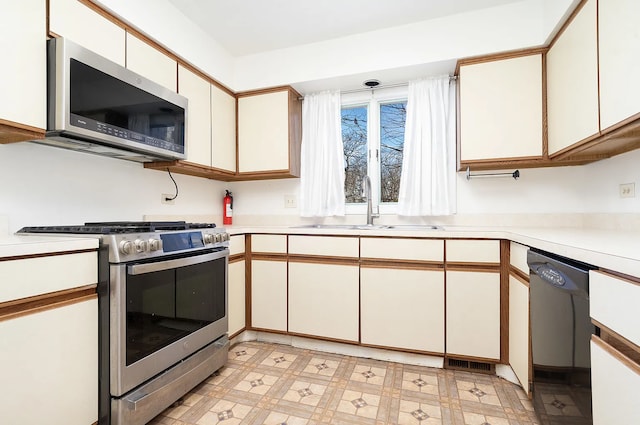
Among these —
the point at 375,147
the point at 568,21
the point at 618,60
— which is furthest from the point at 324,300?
the point at 568,21

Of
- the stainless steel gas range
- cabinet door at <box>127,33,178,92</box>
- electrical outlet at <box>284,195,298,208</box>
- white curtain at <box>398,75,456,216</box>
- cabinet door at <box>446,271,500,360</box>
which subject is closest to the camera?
the stainless steel gas range

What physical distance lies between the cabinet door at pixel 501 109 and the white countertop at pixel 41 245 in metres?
2.28

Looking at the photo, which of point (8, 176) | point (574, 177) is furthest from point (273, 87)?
point (574, 177)

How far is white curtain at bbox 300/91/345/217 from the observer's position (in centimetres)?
278

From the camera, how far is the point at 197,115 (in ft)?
7.75

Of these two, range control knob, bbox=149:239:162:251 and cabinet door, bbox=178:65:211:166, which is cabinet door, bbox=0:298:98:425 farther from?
cabinet door, bbox=178:65:211:166

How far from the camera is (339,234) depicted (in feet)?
7.41

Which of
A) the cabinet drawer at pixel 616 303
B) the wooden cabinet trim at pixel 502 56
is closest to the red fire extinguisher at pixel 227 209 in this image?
the wooden cabinet trim at pixel 502 56

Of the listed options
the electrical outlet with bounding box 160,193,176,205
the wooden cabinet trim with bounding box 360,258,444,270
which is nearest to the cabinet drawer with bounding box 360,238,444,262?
the wooden cabinet trim with bounding box 360,258,444,270

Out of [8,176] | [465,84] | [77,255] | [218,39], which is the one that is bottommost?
[77,255]

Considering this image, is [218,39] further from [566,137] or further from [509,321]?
[509,321]

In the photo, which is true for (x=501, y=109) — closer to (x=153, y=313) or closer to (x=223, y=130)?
(x=223, y=130)

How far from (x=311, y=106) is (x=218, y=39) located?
927mm

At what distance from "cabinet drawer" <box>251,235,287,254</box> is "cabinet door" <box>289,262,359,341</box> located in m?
0.15
